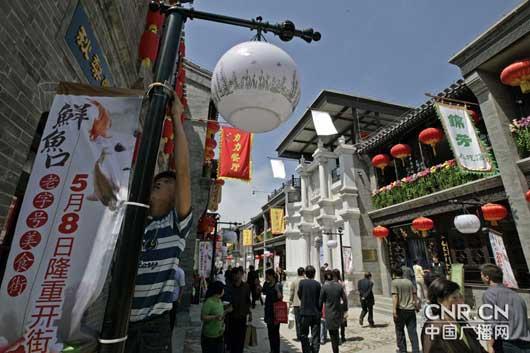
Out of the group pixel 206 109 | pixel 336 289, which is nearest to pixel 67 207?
pixel 336 289

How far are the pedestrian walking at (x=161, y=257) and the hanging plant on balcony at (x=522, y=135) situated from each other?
9.94 metres

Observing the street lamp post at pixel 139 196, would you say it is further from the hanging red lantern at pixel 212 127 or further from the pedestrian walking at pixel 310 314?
the hanging red lantern at pixel 212 127

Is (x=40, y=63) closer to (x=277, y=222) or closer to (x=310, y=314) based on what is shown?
(x=310, y=314)

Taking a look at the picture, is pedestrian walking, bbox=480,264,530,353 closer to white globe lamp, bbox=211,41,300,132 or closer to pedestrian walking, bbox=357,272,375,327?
white globe lamp, bbox=211,41,300,132

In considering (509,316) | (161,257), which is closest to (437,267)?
(509,316)

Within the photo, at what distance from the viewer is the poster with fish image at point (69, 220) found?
1488 millimetres

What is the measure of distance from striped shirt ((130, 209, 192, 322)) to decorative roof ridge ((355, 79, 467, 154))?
1086cm

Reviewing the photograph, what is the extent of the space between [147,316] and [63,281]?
501 millimetres

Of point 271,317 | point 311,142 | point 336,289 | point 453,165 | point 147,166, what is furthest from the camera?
point 311,142

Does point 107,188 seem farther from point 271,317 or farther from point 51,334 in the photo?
point 271,317

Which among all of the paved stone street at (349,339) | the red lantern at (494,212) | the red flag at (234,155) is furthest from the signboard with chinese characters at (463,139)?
the red flag at (234,155)

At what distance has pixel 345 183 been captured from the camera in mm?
14305

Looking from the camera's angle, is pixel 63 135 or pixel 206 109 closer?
pixel 63 135

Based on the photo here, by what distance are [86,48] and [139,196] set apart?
277 centimetres
